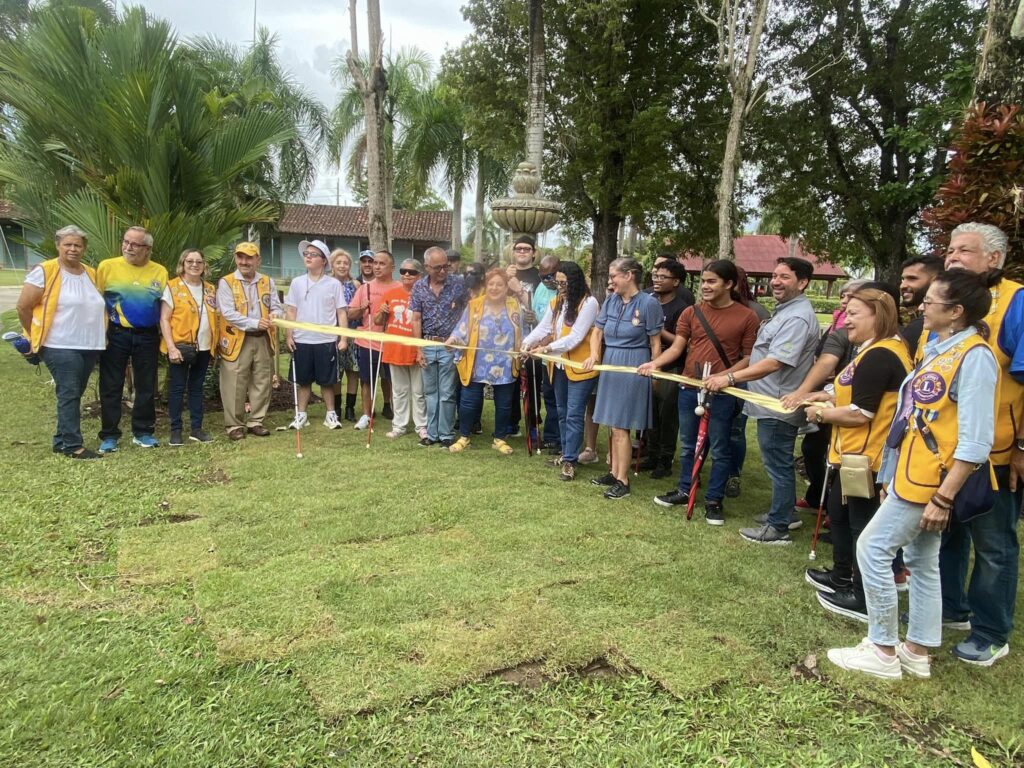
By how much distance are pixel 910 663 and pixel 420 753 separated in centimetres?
215

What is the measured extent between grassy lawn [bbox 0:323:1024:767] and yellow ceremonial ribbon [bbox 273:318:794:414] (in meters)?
0.96

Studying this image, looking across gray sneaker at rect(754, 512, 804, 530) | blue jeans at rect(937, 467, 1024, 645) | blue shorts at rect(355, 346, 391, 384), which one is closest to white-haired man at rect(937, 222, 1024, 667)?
blue jeans at rect(937, 467, 1024, 645)

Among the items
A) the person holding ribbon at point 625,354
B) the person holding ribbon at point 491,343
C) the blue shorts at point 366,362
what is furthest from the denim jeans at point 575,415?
the blue shorts at point 366,362

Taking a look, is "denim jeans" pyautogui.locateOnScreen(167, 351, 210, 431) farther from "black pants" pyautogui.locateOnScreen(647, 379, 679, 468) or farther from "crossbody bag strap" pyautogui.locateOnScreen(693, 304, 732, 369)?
"crossbody bag strap" pyautogui.locateOnScreen(693, 304, 732, 369)

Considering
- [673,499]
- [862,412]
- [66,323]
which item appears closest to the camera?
[862,412]

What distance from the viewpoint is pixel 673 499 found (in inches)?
195

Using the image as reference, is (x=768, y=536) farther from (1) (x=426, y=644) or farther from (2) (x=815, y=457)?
(1) (x=426, y=644)

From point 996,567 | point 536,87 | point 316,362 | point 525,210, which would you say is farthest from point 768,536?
point 536,87

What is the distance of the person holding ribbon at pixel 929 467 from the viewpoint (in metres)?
2.47

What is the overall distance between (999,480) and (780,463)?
1408 millimetres

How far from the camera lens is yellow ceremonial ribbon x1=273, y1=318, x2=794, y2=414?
412 cm

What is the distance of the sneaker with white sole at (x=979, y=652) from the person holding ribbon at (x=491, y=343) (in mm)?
3897

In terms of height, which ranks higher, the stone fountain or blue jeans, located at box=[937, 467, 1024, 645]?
the stone fountain

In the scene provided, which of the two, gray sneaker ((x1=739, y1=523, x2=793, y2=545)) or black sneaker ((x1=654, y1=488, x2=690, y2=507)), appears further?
black sneaker ((x1=654, y1=488, x2=690, y2=507))
